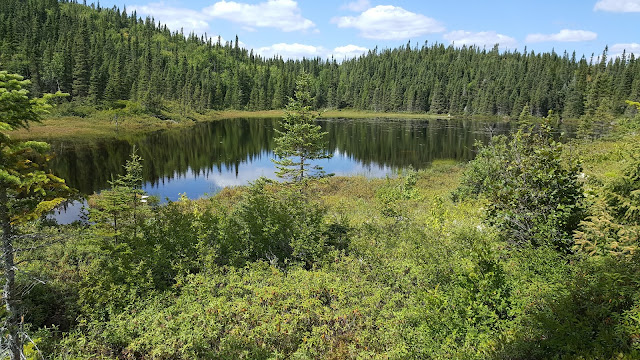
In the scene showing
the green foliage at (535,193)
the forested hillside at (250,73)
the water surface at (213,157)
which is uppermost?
the forested hillside at (250,73)

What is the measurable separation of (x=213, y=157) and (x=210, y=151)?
4.30m

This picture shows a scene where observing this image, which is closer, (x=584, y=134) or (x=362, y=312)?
(x=362, y=312)

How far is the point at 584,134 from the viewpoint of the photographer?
5188 centimetres

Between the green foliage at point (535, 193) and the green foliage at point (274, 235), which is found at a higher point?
the green foliage at point (535, 193)

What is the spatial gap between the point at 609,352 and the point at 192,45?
614 ft

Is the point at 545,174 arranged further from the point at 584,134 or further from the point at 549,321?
the point at 584,134

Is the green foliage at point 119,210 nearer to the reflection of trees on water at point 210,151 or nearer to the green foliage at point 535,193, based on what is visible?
the green foliage at point 535,193

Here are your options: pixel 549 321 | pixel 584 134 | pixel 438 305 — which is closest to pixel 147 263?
pixel 438 305

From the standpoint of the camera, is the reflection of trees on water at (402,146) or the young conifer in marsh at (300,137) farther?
the reflection of trees on water at (402,146)

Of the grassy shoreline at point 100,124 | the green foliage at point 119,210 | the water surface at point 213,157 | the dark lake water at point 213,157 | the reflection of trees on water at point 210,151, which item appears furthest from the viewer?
the grassy shoreline at point 100,124

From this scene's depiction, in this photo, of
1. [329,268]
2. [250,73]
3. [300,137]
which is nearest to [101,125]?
[300,137]

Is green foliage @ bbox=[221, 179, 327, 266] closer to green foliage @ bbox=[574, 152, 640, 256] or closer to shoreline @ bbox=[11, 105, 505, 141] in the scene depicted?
green foliage @ bbox=[574, 152, 640, 256]

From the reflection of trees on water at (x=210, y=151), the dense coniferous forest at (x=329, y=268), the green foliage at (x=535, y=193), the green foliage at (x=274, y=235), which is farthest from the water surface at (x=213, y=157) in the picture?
the green foliage at (x=274, y=235)

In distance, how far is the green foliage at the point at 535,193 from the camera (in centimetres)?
829
